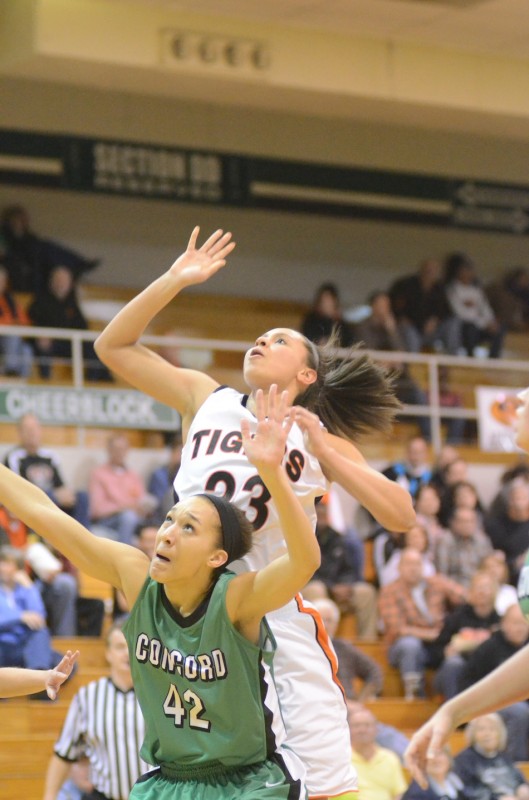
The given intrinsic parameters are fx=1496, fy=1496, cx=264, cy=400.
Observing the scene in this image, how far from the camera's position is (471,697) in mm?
3393

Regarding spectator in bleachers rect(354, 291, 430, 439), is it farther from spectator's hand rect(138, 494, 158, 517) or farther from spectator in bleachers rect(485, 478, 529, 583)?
spectator's hand rect(138, 494, 158, 517)

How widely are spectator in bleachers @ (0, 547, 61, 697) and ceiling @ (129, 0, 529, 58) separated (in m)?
5.73

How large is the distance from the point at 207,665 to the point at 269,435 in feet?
2.19

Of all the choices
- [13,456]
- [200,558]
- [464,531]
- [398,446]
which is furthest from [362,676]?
[200,558]

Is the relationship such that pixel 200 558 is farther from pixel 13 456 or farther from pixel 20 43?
pixel 20 43

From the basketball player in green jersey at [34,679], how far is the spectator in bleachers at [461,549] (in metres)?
7.07

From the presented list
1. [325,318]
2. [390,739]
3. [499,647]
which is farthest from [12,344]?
[390,739]

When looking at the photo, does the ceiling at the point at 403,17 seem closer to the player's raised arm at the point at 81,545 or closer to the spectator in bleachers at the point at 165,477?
the spectator in bleachers at the point at 165,477

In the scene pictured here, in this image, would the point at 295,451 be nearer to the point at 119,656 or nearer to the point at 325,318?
the point at 119,656

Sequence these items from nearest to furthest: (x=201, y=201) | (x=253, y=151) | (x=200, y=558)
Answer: (x=200, y=558)
(x=201, y=201)
(x=253, y=151)

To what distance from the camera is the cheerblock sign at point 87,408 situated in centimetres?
1167

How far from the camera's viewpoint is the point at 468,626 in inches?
405

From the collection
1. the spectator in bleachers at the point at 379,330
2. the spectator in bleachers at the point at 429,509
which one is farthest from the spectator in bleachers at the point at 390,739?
the spectator in bleachers at the point at 379,330

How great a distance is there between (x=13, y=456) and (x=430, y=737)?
7.52 meters
